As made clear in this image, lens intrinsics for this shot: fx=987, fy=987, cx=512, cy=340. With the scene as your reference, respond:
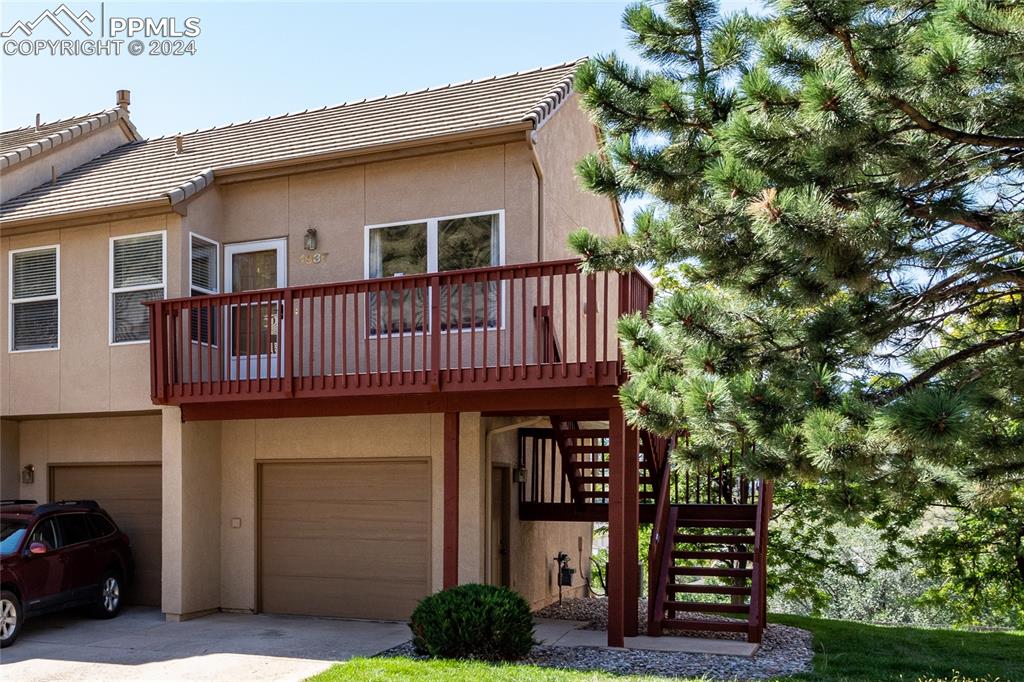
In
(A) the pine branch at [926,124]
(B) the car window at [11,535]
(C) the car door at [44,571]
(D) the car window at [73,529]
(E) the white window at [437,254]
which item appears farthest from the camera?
(E) the white window at [437,254]

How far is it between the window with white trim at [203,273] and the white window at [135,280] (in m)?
0.37

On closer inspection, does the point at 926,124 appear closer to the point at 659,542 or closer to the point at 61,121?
the point at 659,542

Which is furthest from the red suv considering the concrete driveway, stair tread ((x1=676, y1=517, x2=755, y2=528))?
stair tread ((x1=676, y1=517, x2=755, y2=528))

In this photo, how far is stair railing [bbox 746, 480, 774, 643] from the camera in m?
11.0

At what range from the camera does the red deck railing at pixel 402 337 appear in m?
10.5

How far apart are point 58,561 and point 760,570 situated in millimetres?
8302

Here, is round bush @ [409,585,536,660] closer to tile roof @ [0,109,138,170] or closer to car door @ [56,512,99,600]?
car door @ [56,512,99,600]

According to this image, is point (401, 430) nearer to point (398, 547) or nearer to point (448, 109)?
point (398, 547)

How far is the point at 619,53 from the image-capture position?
7.63 m

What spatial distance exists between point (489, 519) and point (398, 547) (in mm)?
1301

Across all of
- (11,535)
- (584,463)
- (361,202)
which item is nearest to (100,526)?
(11,535)

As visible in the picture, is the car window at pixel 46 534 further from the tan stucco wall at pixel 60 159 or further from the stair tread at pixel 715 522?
the stair tread at pixel 715 522

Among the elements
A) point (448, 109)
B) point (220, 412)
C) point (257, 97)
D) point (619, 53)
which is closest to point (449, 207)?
point (448, 109)

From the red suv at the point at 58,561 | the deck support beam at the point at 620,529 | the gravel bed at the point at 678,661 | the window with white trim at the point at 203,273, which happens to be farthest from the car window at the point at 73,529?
the deck support beam at the point at 620,529
